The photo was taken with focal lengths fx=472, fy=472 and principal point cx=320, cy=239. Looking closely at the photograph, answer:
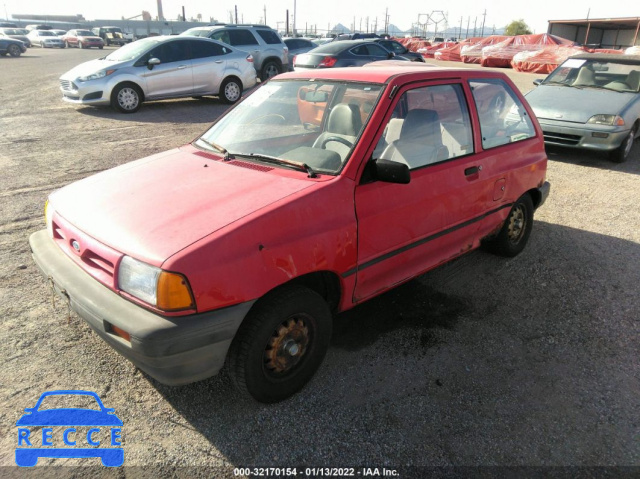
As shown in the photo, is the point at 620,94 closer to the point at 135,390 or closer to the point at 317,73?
the point at 317,73

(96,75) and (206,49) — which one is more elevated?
(206,49)

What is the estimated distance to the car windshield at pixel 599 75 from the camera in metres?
8.15

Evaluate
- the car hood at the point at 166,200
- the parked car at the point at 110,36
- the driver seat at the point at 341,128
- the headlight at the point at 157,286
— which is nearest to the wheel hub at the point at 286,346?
the headlight at the point at 157,286

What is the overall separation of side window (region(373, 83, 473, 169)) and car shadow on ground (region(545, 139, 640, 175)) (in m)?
5.28

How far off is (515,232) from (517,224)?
76 mm

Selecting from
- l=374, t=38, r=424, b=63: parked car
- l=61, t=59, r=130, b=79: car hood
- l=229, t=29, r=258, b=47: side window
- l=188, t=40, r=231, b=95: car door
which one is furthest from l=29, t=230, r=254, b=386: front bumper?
l=374, t=38, r=424, b=63: parked car

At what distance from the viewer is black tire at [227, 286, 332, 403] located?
2.37 m

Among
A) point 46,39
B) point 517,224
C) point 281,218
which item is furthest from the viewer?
point 46,39

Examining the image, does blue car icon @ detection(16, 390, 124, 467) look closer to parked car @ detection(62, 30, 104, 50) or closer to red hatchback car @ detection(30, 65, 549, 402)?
red hatchback car @ detection(30, 65, 549, 402)

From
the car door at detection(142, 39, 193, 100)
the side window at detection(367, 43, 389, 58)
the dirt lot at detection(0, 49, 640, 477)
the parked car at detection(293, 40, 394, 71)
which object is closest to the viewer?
the dirt lot at detection(0, 49, 640, 477)

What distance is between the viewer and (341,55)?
13000 millimetres

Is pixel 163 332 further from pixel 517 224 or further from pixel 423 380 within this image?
pixel 517 224

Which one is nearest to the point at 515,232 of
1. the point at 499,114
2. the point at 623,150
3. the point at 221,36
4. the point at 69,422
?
the point at 499,114

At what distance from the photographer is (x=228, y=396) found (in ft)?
8.96
